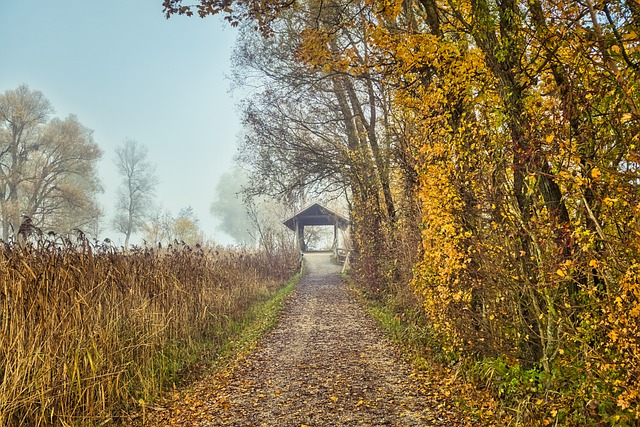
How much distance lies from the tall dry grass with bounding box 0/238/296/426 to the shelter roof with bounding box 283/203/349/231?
66.2 ft

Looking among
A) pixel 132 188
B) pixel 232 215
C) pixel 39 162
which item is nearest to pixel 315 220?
pixel 39 162

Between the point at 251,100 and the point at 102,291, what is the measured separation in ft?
27.5

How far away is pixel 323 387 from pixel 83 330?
2.83 meters

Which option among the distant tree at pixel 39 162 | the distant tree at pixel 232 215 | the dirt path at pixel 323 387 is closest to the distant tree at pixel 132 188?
the distant tree at pixel 39 162

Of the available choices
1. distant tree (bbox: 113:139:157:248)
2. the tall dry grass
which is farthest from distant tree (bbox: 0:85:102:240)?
the tall dry grass

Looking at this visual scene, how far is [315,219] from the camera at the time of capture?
30.7 m

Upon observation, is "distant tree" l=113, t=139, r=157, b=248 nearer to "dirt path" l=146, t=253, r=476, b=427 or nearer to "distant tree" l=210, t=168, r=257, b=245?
"distant tree" l=210, t=168, r=257, b=245

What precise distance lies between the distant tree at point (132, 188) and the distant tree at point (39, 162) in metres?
16.1

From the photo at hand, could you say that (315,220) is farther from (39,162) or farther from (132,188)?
(132,188)

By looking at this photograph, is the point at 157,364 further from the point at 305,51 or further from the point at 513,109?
the point at 513,109

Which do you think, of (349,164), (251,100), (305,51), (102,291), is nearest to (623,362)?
(305,51)

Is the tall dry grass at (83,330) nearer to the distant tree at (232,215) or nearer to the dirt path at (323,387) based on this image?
the dirt path at (323,387)

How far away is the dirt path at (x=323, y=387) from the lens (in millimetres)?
4570

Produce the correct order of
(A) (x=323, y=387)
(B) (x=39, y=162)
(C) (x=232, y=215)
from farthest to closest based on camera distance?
(C) (x=232, y=215)
(B) (x=39, y=162)
(A) (x=323, y=387)
